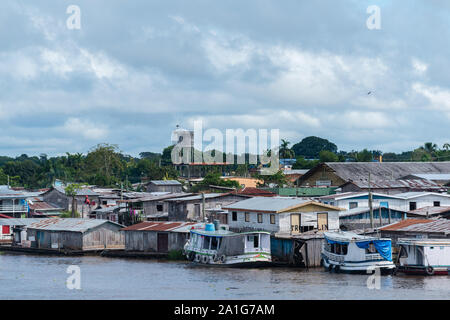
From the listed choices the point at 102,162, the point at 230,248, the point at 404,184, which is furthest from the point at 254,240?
the point at 102,162

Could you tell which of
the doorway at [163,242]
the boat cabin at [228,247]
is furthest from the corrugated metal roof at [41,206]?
the boat cabin at [228,247]

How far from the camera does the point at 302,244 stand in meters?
43.2

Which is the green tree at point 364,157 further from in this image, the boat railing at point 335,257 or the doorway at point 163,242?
the boat railing at point 335,257

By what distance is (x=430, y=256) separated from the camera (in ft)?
123

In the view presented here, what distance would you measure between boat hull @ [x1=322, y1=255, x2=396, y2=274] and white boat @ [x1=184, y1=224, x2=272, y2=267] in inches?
185

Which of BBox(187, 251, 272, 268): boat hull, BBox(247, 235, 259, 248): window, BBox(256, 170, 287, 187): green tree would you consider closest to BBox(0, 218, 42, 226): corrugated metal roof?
BBox(187, 251, 272, 268): boat hull

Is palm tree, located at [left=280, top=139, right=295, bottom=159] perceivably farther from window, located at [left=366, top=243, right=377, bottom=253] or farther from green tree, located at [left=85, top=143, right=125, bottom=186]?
window, located at [left=366, top=243, right=377, bottom=253]

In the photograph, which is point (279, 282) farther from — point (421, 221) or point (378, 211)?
point (378, 211)

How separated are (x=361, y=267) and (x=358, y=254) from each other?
706mm

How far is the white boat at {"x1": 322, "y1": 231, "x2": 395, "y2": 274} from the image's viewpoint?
126ft

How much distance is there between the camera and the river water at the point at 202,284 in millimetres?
33594
